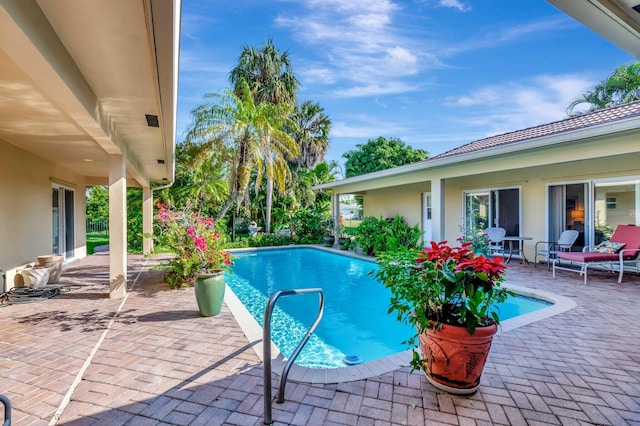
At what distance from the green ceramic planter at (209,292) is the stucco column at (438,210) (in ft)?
22.1

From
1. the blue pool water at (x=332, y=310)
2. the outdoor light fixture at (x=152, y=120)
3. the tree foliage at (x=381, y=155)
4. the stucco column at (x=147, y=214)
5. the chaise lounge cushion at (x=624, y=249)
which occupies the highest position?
the tree foliage at (x=381, y=155)

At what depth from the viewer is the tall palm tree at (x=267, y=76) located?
18344mm

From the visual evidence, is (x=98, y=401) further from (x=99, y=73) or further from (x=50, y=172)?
(x=50, y=172)

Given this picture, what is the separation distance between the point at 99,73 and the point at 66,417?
3457 millimetres

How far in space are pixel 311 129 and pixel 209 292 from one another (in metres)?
17.2

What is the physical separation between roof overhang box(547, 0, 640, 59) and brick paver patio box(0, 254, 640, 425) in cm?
256

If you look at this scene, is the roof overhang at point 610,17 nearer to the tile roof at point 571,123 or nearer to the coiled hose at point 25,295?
the tile roof at point 571,123

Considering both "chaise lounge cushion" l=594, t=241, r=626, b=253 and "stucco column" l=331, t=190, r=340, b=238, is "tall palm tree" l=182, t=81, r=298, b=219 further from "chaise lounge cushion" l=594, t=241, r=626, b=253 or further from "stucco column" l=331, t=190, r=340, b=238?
"chaise lounge cushion" l=594, t=241, r=626, b=253

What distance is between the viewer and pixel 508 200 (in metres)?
10.9

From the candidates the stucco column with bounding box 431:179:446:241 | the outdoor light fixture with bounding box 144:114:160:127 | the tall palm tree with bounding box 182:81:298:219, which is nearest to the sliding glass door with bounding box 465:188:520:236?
the stucco column with bounding box 431:179:446:241

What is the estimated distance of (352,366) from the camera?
3.33 metres

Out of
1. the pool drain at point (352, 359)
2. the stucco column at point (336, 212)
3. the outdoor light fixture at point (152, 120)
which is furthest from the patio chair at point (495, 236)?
the outdoor light fixture at point (152, 120)

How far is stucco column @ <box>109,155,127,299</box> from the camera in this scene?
20.1ft

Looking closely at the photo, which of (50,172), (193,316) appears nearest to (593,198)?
(193,316)
